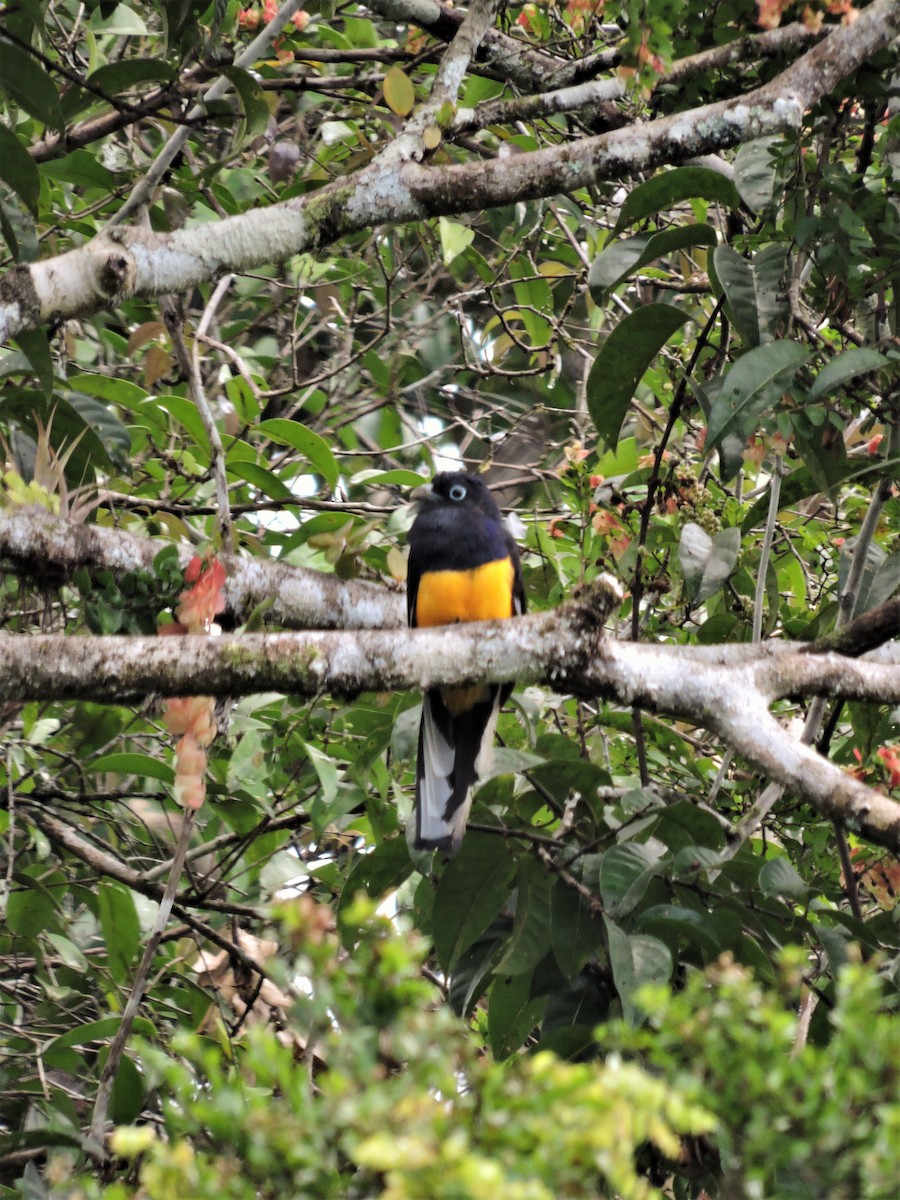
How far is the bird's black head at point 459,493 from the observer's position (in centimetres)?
422

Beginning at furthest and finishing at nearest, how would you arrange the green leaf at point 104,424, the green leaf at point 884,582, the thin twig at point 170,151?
the green leaf at point 104,424 → the thin twig at point 170,151 → the green leaf at point 884,582

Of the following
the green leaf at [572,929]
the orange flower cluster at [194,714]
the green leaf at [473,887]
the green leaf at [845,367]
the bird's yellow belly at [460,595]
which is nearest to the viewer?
the orange flower cluster at [194,714]

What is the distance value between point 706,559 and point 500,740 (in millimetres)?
1014

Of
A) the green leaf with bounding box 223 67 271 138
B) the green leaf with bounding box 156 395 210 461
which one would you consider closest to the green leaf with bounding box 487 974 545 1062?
the green leaf with bounding box 156 395 210 461

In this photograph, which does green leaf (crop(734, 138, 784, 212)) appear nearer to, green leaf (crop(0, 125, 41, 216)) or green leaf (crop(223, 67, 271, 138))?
green leaf (crop(223, 67, 271, 138))

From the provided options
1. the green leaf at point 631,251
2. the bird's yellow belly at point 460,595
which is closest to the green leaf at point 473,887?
the bird's yellow belly at point 460,595

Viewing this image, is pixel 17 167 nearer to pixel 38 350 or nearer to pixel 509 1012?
pixel 38 350

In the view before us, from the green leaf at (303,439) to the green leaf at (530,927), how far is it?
1.56 meters

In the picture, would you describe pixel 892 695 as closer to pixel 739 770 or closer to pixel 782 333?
pixel 782 333

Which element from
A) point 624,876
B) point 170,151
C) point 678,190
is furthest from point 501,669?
point 170,151

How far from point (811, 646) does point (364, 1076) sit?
158 centimetres

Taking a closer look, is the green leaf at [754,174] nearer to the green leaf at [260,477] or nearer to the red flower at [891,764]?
the red flower at [891,764]

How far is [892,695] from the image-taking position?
8.30 feet

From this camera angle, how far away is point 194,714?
2.59 m
